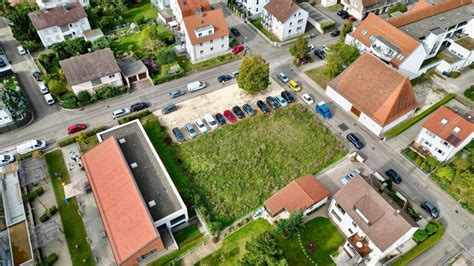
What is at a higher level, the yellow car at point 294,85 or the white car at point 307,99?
the yellow car at point 294,85

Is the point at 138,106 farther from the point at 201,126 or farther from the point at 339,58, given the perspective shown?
the point at 339,58

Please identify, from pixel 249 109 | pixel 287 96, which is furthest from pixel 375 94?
pixel 249 109

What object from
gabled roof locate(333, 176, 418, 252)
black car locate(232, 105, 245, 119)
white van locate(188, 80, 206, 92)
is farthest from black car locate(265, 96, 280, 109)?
gabled roof locate(333, 176, 418, 252)

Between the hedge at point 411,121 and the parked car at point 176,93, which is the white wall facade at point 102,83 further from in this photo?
the hedge at point 411,121

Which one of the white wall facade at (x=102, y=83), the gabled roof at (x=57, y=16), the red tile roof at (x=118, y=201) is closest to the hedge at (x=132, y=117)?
the red tile roof at (x=118, y=201)

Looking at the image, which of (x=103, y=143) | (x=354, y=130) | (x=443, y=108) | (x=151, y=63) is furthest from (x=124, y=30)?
(x=443, y=108)

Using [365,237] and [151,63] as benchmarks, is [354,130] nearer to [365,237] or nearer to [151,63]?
[365,237]

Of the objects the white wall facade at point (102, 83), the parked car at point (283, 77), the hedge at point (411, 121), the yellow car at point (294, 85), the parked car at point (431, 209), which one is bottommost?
the parked car at point (431, 209)
